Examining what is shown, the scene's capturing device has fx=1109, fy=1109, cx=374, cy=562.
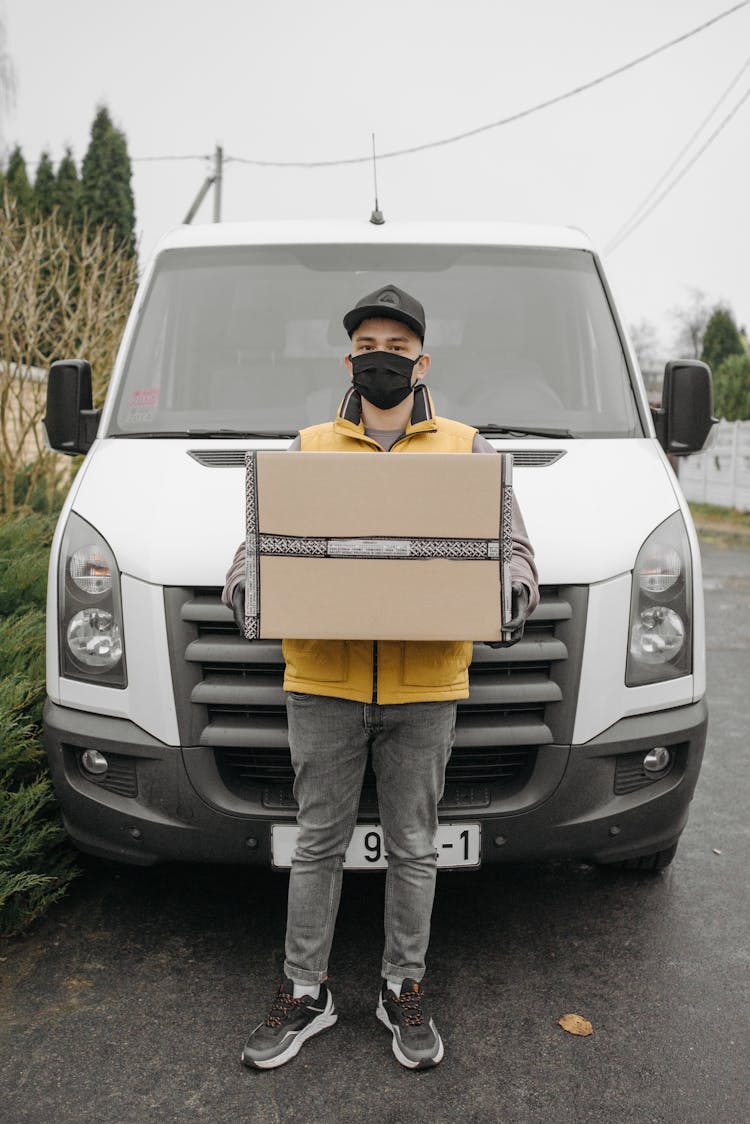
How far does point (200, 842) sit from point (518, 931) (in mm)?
1137

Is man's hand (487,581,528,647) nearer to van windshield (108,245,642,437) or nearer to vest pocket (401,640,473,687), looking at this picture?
vest pocket (401,640,473,687)

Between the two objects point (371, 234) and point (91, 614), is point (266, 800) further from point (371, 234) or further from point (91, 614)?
point (371, 234)

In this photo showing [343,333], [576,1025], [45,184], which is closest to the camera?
[576,1025]

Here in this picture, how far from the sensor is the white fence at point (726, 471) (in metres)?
20.9

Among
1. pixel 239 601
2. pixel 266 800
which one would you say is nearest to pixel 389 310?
pixel 239 601

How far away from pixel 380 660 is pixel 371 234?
2.24 meters

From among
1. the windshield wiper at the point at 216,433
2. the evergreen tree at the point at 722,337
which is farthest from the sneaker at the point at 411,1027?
the evergreen tree at the point at 722,337

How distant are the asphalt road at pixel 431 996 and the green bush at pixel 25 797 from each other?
0.12 m

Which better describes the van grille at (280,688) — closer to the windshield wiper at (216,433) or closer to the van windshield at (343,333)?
the windshield wiper at (216,433)

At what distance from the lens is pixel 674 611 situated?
3189 millimetres

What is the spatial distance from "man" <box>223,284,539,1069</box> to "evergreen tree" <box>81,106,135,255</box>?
29.9 m

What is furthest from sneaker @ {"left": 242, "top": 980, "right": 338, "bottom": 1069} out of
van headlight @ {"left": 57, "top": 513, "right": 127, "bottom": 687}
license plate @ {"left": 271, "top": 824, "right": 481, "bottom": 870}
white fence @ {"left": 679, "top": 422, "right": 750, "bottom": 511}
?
white fence @ {"left": 679, "top": 422, "right": 750, "bottom": 511}

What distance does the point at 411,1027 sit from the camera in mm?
2826

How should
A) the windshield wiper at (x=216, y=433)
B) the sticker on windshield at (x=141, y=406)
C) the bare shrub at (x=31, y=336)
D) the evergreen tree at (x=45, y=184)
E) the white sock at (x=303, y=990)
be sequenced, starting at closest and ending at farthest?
1. the white sock at (x=303, y=990)
2. the windshield wiper at (x=216, y=433)
3. the sticker on windshield at (x=141, y=406)
4. the bare shrub at (x=31, y=336)
5. the evergreen tree at (x=45, y=184)
